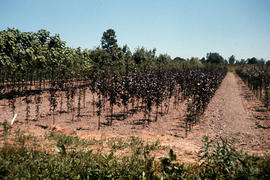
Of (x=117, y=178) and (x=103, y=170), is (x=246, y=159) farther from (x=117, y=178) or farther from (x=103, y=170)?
(x=103, y=170)

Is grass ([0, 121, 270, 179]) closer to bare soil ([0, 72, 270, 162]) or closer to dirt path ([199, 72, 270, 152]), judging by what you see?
bare soil ([0, 72, 270, 162])

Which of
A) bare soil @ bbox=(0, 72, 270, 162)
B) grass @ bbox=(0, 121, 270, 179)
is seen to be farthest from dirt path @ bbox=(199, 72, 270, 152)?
grass @ bbox=(0, 121, 270, 179)

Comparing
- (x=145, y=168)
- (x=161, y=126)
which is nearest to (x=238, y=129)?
(x=161, y=126)

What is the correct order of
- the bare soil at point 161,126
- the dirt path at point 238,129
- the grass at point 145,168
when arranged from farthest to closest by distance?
the bare soil at point 161,126, the dirt path at point 238,129, the grass at point 145,168

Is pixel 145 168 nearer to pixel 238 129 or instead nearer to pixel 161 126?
pixel 161 126

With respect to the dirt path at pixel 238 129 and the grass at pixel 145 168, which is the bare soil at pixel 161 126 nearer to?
the dirt path at pixel 238 129

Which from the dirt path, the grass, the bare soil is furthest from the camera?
the bare soil

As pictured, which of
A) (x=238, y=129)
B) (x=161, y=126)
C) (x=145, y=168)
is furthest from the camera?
(x=161, y=126)

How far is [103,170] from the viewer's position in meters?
3.47

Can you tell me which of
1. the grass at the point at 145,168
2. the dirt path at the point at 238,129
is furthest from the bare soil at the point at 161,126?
the grass at the point at 145,168

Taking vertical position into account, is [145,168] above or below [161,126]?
above

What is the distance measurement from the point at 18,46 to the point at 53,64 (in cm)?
360

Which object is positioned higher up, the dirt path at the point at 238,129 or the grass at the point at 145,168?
the grass at the point at 145,168

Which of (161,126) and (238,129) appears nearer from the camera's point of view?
(238,129)
